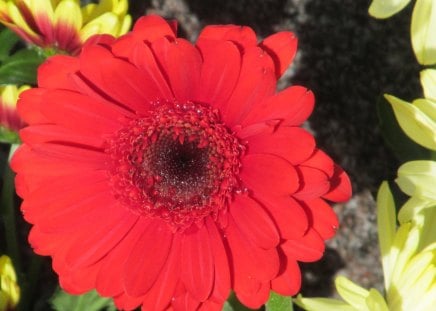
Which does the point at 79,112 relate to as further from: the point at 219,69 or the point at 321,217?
the point at 321,217

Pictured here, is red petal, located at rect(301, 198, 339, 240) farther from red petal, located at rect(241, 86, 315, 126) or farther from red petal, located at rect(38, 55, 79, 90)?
red petal, located at rect(38, 55, 79, 90)

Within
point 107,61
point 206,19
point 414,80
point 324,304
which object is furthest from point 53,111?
point 414,80

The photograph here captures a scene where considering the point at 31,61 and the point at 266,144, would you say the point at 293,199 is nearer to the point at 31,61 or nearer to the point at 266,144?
the point at 266,144

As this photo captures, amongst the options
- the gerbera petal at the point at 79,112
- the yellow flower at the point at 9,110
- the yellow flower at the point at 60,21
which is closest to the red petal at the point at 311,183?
the gerbera petal at the point at 79,112

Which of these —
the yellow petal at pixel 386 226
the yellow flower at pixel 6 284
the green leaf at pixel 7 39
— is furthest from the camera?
the green leaf at pixel 7 39

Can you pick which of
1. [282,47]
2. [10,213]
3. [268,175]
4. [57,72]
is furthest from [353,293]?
[10,213]

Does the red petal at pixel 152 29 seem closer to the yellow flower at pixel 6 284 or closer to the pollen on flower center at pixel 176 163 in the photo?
the pollen on flower center at pixel 176 163
